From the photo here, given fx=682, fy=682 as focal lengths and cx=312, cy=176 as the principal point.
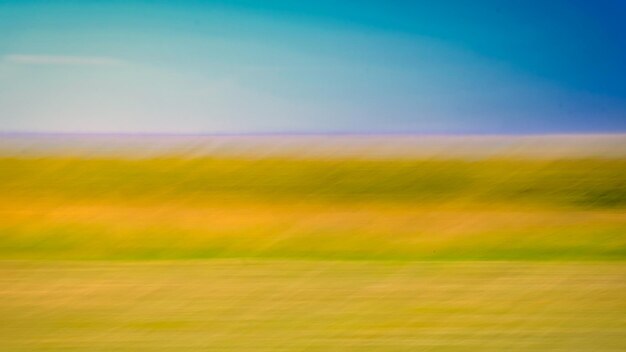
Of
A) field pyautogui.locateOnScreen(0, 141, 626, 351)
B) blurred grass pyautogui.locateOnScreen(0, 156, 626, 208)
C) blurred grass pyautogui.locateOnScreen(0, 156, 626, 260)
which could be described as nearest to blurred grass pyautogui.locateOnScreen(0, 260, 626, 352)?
field pyautogui.locateOnScreen(0, 141, 626, 351)

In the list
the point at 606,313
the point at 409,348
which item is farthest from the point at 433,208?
the point at 409,348

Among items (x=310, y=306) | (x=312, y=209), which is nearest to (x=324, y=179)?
(x=312, y=209)

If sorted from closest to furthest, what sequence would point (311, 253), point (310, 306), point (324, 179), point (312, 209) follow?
point (310, 306), point (311, 253), point (312, 209), point (324, 179)

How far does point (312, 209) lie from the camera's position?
25.6 feet

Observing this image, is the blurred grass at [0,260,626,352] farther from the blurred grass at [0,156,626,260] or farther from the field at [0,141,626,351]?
the blurred grass at [0,156,626,260]

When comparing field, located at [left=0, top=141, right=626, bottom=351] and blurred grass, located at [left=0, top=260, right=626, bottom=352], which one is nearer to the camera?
blurred grass, located at [left=0, top=260, right=626, bottom=352]

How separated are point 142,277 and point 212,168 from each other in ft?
13.1

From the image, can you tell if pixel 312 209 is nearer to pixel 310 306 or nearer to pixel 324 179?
pixel 324 179

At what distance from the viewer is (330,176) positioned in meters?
9.04

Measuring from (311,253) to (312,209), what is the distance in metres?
1.74

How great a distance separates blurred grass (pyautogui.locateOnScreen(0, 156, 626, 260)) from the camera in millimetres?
6250

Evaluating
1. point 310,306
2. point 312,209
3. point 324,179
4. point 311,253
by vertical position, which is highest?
point 324,179

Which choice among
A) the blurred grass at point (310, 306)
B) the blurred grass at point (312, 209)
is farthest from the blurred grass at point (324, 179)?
the blurred grass at point (310, 306)

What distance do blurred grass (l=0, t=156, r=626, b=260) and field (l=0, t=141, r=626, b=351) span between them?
1.1 inches
